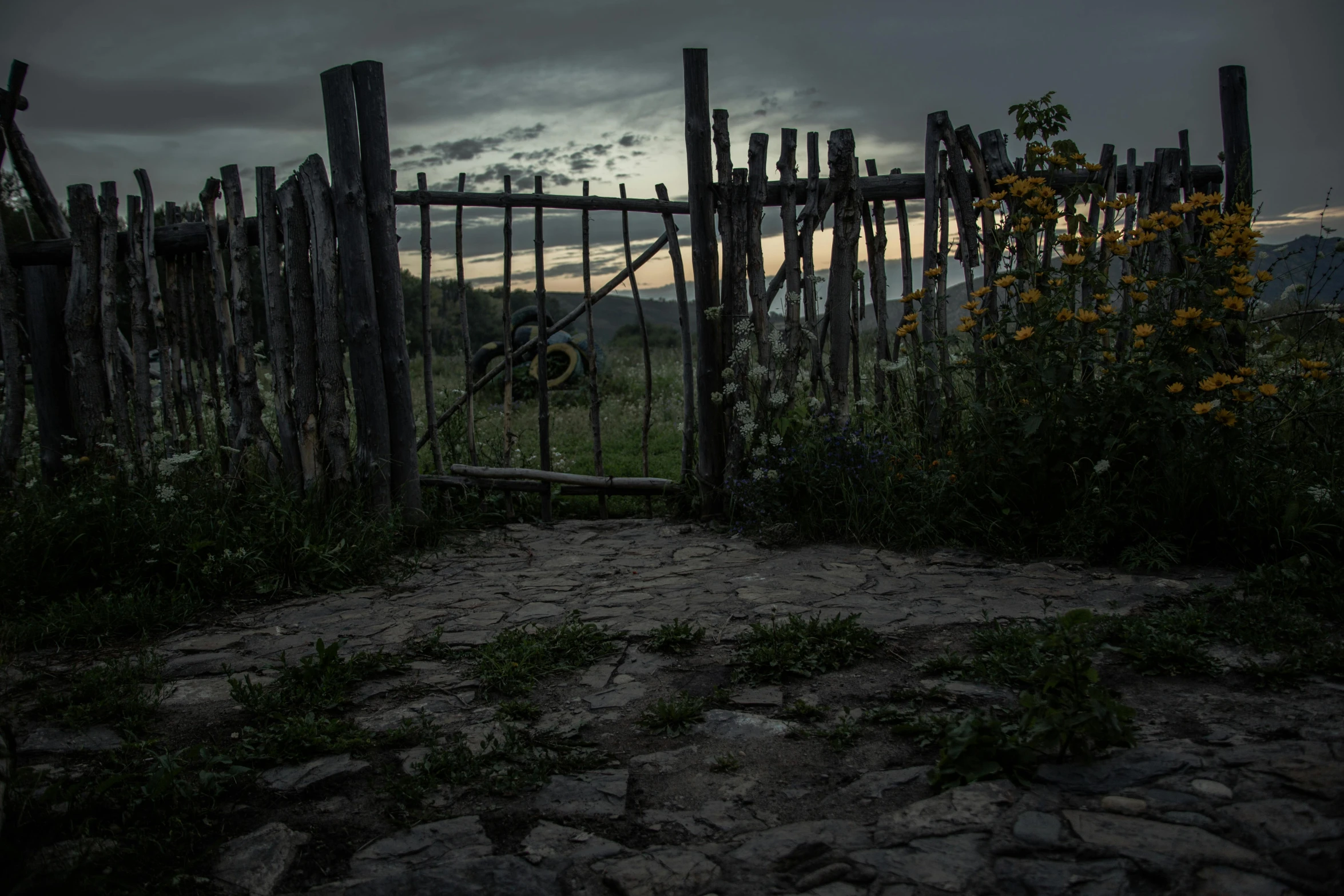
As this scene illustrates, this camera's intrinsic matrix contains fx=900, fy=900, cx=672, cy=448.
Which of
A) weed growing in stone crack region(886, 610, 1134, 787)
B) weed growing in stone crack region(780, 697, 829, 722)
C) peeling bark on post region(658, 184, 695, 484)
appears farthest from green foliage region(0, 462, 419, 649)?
weed growing in stone crack region(886, 610, 1134, 787)

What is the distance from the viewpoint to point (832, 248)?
5.20 metres

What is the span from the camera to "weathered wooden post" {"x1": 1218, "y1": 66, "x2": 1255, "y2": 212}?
555cm

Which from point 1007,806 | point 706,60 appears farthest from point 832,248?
point 1007,806

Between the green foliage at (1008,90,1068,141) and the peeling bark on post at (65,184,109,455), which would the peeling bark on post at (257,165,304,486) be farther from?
the green foliage at (1008,90,1068,141)

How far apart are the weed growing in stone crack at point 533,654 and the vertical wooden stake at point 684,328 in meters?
2.27

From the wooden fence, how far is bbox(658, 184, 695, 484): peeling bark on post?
0.01m

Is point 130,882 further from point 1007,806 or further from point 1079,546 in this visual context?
point 1079,546

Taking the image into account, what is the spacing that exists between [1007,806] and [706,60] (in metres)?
4.28

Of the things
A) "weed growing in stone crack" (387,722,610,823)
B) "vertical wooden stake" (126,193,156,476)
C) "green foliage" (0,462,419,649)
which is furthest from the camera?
"vertical wooden stake" (126,193,156,476)

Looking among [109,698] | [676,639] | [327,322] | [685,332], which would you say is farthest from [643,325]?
[109,698]

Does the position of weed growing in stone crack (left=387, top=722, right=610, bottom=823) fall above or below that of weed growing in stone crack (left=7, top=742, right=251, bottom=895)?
below

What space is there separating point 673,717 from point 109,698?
176cm

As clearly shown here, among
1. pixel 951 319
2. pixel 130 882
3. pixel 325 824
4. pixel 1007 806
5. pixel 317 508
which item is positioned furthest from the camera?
pixel 951 319

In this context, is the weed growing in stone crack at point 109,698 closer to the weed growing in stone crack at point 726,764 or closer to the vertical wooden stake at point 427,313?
the weed growing in stone crack at point 726,764
